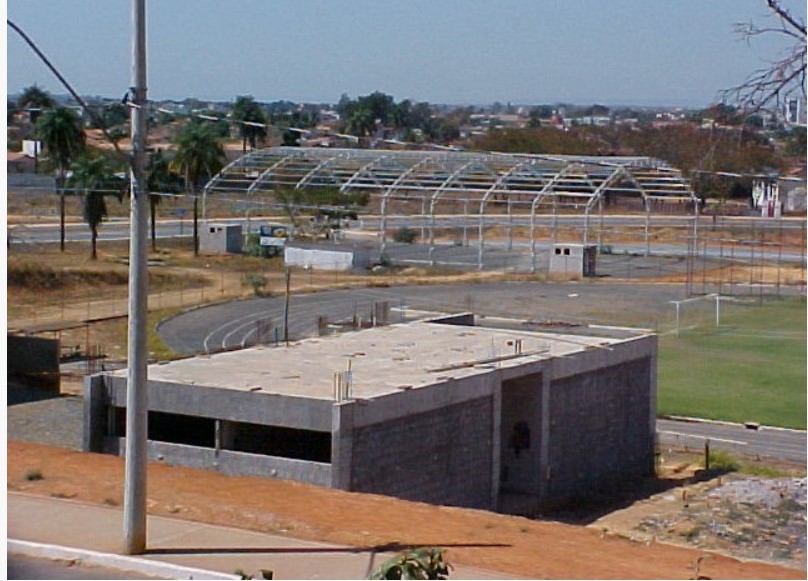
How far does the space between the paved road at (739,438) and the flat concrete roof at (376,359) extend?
11.0ft

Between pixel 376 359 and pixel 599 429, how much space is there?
5988mm

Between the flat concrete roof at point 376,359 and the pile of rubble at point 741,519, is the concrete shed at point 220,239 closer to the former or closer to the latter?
the flat concrete roof at point 376,359

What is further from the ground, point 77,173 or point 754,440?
point 77,173

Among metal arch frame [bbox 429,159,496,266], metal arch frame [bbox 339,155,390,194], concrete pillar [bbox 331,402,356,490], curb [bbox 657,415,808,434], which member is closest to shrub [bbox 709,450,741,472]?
curb [bbox 657,415,808,434]

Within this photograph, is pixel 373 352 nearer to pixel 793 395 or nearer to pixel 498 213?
pixel 793 395

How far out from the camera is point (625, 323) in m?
57.6

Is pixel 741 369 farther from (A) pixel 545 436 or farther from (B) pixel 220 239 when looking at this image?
(B) pixel 220 239

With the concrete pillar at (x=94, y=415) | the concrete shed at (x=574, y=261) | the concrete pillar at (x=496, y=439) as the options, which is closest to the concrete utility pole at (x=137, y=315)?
the concrete pillar at (x=94, y=415)

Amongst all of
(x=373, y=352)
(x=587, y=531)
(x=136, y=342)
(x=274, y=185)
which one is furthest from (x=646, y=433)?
(x=274, y=185)

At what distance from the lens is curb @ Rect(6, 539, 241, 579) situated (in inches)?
587

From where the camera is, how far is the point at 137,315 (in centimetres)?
1558

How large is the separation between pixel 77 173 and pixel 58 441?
43345mm

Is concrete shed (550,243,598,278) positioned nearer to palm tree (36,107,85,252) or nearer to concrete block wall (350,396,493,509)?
palm tree (36,107,85,252)

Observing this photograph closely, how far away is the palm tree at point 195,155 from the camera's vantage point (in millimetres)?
84500
